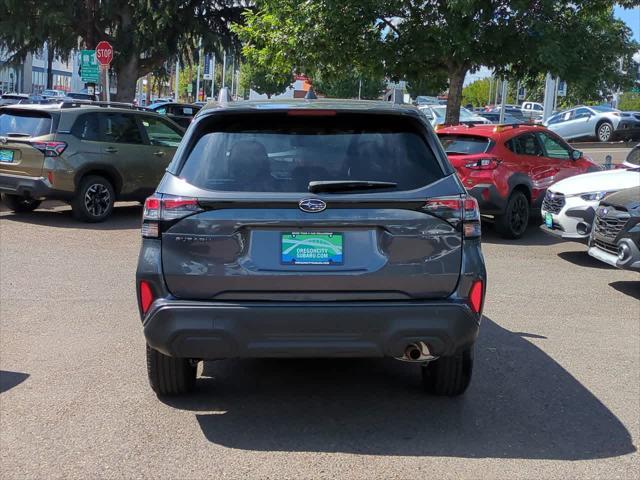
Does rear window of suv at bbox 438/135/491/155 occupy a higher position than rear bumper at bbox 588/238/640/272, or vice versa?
rear window of suv at bbox 438/135/491/155

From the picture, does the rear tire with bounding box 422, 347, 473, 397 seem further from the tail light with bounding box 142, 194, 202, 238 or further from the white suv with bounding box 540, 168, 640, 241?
Result: the white suv with bounding box 540, 168, 640, 241

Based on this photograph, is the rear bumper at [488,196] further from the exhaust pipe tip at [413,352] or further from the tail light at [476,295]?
the exhaust pipe tip at [413,352]

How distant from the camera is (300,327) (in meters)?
4.32

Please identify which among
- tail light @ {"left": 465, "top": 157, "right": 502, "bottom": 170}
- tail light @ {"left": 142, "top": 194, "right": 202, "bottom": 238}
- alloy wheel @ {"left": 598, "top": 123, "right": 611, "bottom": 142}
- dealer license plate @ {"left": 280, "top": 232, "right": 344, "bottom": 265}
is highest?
alloy wheel @ {"left": 598, "top": 123, "right": 611, "bottom": 142}

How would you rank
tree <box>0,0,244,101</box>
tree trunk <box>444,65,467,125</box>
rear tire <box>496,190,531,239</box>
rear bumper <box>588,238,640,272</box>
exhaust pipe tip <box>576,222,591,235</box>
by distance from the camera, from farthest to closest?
1. tree <box>0,0,244,101</box>
2. tree trunk <box>444,65,467,125</box>
3. rear tire <box>496,190,531,239</box>
4. exhaust pipe tip <box>576,222,591,235</box>
5. rear bumper <box>588,238,640,272</box>

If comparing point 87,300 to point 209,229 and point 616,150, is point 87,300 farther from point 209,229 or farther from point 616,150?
point 616,150

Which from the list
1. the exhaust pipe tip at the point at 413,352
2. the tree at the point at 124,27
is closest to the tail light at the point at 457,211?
the exhaust pipe tip at the point at 413,352

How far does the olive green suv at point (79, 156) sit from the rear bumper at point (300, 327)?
847cm

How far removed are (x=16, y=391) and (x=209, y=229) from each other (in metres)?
1.94

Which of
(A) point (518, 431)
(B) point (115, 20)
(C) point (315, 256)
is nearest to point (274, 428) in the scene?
(C) point (315, 256)

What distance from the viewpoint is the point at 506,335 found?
691 cm

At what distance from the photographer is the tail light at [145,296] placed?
4.44 metres

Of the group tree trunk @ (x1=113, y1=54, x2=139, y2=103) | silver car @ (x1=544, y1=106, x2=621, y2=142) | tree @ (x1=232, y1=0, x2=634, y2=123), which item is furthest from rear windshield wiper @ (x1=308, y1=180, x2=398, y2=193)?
silver car @ (x1=544, y1=106, x2=621, y2=142)

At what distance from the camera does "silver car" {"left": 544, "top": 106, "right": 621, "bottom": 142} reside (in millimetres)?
32500
